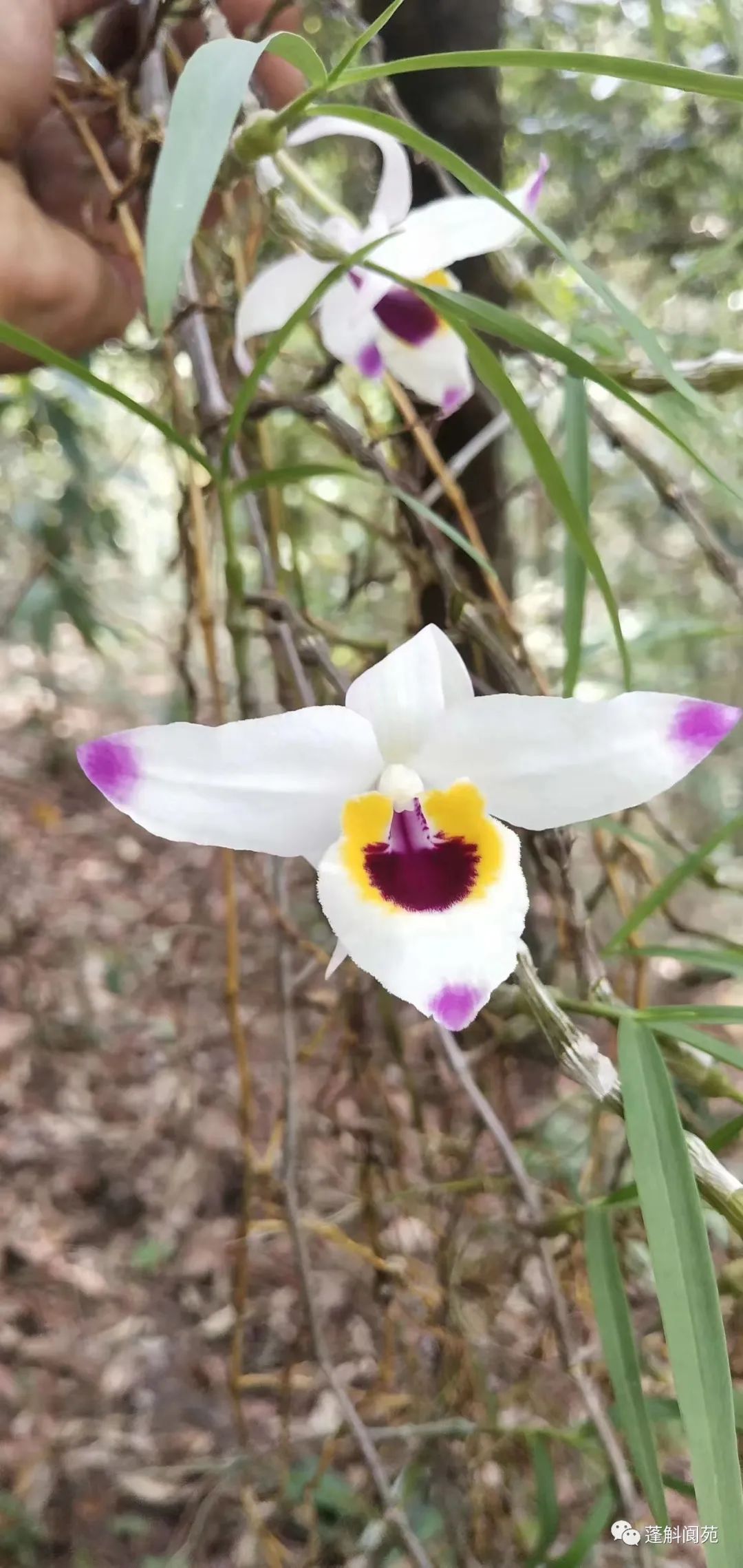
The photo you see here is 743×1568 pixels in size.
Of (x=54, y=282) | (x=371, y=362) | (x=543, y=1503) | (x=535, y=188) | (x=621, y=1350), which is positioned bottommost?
(x=543, y=1503)

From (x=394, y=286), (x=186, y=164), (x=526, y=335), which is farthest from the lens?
(x=394, y=286)

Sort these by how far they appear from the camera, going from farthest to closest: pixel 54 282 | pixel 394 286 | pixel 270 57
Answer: pixel 54 282 → pixel 270 57 → pixel 394 286

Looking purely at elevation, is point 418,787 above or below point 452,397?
below

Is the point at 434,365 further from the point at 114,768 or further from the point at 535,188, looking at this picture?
the point at 114,768

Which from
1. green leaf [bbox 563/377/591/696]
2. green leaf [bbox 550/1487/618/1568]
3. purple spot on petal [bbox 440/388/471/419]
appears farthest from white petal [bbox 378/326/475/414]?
green leaf [bbox 550/1487/618/1568]

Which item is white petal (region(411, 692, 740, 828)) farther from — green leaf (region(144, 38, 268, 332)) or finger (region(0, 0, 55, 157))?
finger (region(0, 0, 55, 157))

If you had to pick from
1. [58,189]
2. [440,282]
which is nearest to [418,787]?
[440,282]

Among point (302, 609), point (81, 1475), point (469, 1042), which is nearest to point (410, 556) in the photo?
point (302, 609)

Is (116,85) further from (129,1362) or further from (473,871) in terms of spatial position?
(129,1362)
